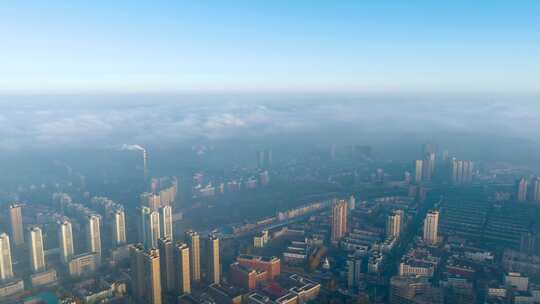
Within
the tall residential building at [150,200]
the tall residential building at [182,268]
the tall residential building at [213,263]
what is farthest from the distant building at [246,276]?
the tall residential building at [150,200]

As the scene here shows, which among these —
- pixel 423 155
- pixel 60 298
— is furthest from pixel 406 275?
pixel 423 155

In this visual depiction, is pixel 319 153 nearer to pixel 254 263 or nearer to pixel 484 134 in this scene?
pixel 484 134

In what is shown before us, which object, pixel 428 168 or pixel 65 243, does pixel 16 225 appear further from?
pixel 428 168

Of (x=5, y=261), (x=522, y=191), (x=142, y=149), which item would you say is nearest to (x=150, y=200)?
(x=142, y=149)

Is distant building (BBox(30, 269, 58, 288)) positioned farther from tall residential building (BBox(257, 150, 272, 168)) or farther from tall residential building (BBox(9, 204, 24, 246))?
tall residential building (BBox(257, 150, 272, 168))

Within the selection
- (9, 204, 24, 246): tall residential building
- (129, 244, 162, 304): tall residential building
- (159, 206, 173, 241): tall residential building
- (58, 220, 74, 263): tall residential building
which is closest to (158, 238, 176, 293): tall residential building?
(129, 244, 162, 304): tall residential building

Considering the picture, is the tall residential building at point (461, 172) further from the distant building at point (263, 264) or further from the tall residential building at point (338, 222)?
the distant building at point (263, 264)
